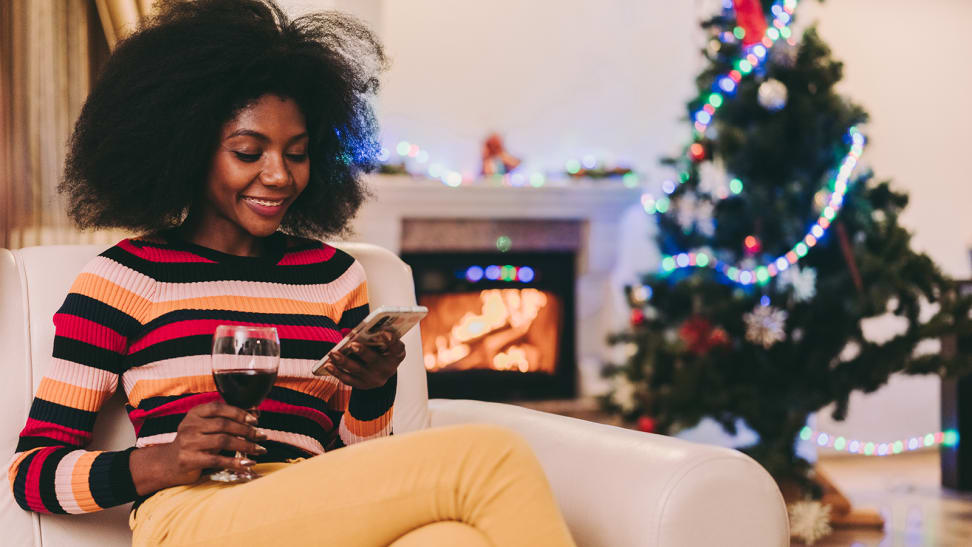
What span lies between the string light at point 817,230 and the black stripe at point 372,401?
2003 mm

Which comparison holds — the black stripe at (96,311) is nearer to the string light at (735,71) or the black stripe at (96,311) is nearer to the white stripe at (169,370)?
the white stripe at (169,370)

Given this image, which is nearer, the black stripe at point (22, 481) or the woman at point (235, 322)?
the woman at point (235, 322)

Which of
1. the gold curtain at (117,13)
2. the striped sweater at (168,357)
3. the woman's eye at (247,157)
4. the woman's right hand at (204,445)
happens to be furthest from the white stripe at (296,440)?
the gold curtain at (117,13)

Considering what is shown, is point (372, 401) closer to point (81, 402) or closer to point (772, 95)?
point (81, 402)

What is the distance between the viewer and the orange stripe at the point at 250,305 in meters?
1.47

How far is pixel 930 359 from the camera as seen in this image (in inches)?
127

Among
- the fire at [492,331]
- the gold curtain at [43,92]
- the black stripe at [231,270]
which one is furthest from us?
the fire at [492,331]

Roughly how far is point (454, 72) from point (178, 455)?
3.44 metres

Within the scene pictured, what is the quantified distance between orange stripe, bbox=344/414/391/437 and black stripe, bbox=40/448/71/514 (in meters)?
0.47

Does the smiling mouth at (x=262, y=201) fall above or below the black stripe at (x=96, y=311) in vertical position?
above

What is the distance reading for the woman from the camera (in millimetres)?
1183

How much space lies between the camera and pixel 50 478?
4.22ft

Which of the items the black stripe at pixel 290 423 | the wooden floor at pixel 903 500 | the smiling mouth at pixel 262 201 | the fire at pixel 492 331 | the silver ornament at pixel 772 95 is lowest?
the wooden floor at pixel 903 500

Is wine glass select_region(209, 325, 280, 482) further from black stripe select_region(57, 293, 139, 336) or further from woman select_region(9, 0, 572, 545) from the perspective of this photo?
black stripe select_region(57, 293, 139, 336)
